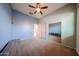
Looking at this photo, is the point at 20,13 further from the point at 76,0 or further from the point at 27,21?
the point at 76,0

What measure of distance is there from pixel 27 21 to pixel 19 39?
13.7 inches

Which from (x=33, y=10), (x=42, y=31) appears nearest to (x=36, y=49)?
(x=42, y=31)

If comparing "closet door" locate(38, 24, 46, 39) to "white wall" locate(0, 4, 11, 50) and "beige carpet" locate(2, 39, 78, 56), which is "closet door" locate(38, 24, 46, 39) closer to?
"beige carpet" locate(2, 39, 78, 56)

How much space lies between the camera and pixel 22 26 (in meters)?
2.16

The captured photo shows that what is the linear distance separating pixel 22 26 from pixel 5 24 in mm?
288

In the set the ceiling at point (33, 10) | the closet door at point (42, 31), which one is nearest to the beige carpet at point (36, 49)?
the closet door at point (42, 31)

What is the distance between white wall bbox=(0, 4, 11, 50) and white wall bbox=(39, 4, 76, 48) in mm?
718

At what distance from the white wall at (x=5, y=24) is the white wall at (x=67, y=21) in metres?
0.72

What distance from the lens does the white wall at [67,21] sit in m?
1.97

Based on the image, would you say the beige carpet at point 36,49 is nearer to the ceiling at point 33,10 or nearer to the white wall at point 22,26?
the white wall at point 22,26

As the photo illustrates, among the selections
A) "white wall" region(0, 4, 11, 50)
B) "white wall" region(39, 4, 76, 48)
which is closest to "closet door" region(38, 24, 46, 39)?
"white wall" region(39, 4, 76, 48)

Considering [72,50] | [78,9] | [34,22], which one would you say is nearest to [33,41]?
[34,22]

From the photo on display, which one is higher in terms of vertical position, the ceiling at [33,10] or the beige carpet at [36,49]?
the ceiling at [33,10]

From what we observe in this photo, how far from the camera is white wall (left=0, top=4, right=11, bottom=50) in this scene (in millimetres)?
1971
